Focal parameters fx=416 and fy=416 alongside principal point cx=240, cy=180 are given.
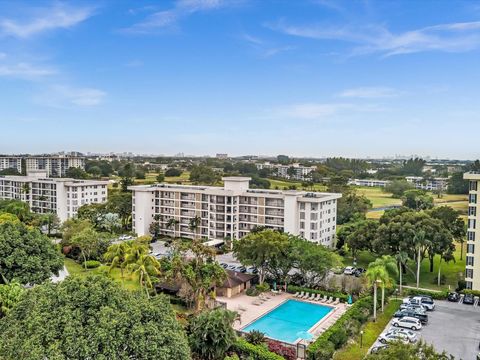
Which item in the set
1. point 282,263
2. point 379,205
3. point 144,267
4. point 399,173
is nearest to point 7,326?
point 144,267

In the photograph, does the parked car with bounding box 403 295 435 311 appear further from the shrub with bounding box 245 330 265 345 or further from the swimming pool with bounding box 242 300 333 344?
the shrub with bounding box 245 330 265 345

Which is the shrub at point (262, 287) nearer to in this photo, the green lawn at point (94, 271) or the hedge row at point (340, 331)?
the hedge row at point (340, 331)

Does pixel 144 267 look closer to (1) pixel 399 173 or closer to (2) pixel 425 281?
(2) pixel 425 281

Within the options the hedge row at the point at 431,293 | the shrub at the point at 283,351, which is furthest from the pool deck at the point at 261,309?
the hedge row at the point at 431,293

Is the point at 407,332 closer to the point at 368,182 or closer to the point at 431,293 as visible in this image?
the point at 431,293

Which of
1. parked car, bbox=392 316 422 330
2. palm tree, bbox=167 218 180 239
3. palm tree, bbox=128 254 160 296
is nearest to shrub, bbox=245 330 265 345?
palm tree, bbox=128 254 160 296

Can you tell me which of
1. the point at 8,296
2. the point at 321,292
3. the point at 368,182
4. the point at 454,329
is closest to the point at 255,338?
the point at 321,292

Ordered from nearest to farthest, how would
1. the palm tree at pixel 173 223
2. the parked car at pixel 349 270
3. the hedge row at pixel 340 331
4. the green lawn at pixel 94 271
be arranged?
the hedge row at pixel 340 331 < the green lawn at pixel 94 271 < the parked car at pixel 349 270 < the palm tree at pixel 173 223
